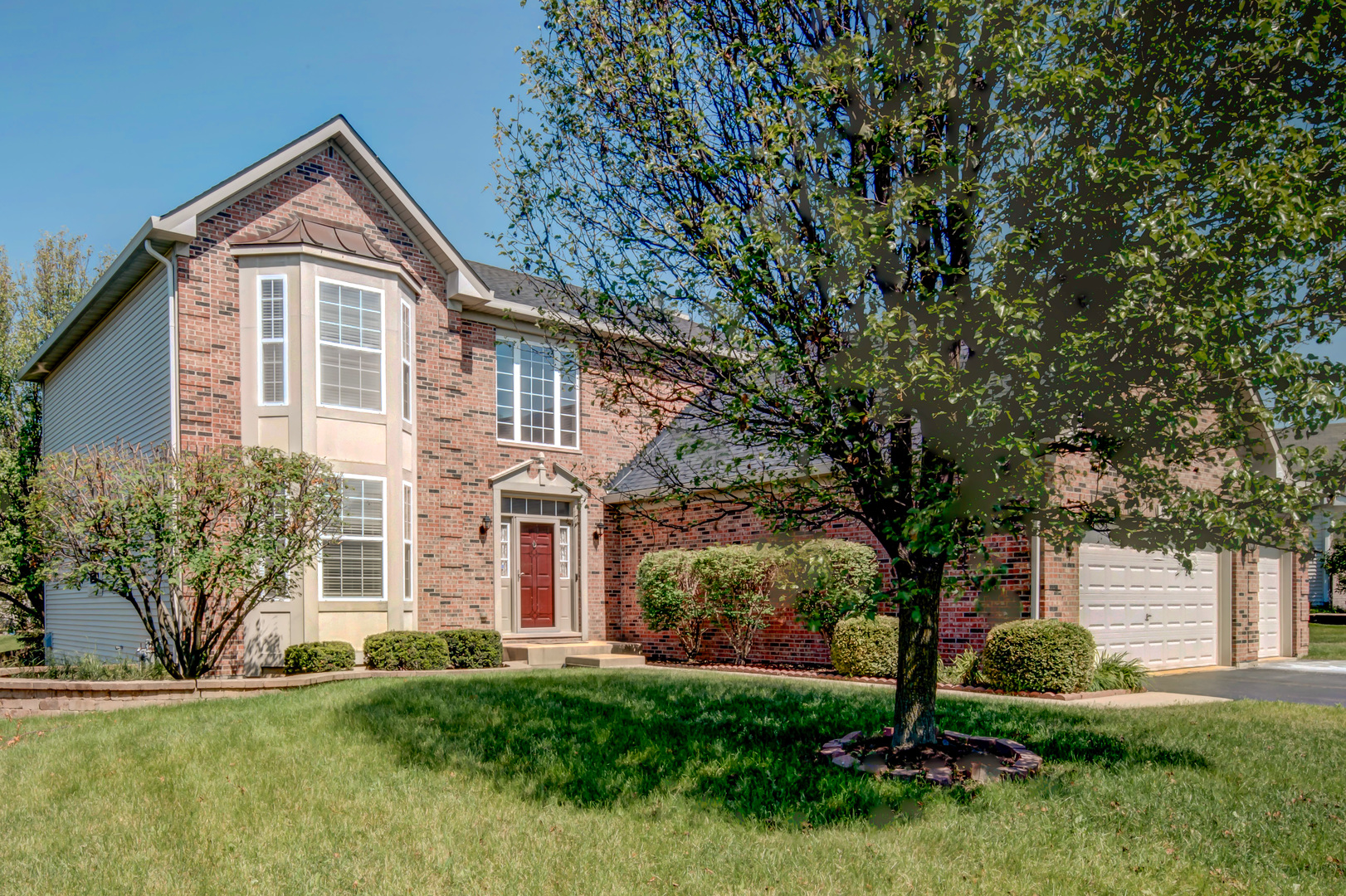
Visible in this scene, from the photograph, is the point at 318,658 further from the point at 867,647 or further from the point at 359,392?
the point at 867,647

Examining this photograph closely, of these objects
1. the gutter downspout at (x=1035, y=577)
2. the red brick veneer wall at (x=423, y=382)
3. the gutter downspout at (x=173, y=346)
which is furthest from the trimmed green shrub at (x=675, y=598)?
the gutter downspout at (x=173, y=346)

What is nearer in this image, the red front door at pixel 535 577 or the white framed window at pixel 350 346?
the white framed window at pixel 350 346

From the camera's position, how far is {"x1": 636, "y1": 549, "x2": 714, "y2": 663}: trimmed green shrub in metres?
15.9

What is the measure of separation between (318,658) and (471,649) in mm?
2313

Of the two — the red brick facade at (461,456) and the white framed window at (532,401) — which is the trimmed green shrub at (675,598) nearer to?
the red brick facade at (461,456)

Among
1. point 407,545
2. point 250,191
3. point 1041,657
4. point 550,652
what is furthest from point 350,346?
point 1041,657

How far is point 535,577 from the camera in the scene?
1775cm

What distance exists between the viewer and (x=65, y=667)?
43.9ft

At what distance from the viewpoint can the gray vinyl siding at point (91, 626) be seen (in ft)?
48.6

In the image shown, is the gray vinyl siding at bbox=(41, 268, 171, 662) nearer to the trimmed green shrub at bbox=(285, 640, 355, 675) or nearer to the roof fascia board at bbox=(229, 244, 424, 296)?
the roof fascia board at bbox=(229, 244, 424, 296)

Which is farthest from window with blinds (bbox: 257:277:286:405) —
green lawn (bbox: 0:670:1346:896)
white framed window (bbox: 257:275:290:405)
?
green lawn (bbox: 0:670:1346:896)

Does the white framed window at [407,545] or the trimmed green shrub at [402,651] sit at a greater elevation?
the white framed window at [407,545]

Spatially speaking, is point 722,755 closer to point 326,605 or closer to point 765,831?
point 765,831

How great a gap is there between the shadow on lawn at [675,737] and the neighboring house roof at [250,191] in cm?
754
